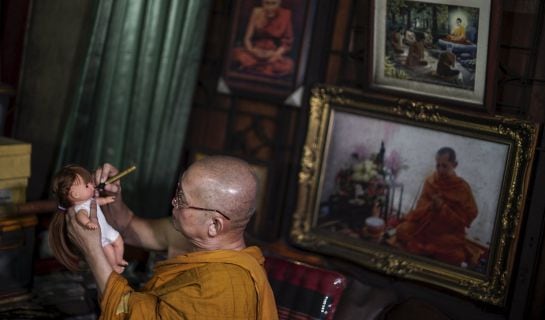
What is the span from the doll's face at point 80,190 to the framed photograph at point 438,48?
4.79 ft

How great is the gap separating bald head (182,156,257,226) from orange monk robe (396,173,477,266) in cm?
114

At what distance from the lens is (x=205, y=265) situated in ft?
8.33

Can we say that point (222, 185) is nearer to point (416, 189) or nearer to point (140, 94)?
point (416, 189)

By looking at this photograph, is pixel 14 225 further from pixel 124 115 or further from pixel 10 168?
pixel 124 115

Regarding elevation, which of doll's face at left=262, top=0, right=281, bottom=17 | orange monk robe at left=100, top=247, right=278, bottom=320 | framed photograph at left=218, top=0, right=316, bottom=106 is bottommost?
orange monk robe at left=100, top=247, right=278, bottom=320

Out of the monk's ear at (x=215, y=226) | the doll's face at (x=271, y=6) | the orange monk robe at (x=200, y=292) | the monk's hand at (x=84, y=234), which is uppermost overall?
the doll's face at (x=271, y=6)

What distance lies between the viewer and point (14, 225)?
3.40 m

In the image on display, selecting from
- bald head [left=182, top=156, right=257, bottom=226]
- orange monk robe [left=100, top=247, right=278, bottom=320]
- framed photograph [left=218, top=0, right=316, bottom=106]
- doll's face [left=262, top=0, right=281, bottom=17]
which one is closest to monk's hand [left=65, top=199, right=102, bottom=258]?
orange monk robe [left=100, top=247, right=278, bottom=320]

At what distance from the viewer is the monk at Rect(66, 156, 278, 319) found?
8.02 feet

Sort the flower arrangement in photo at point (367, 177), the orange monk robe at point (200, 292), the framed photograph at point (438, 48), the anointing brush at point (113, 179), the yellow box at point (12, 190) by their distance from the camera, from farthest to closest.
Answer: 1. the flower arrangement in photo at point (367, 177)
2. the yellow box at point (12, 190)
3. the framed photograph at point (438, 48)
4. the anointing brush at point (113, 179)
5. the orange monk robe at point (200, 292)

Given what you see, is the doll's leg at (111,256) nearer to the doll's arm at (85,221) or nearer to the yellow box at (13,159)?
the doll's arm at (85,221)

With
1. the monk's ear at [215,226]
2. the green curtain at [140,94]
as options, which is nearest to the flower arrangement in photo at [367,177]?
the green curtain at [140,94]

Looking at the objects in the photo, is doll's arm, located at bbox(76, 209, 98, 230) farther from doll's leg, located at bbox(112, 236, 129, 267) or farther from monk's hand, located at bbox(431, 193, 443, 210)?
monk's hand, located at bbox(431, 193, 443, 210)

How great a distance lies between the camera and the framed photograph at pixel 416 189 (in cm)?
325
